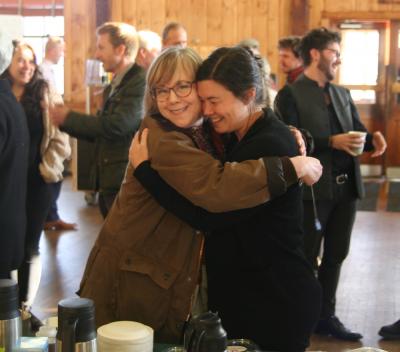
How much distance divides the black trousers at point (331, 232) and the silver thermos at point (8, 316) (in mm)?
2492

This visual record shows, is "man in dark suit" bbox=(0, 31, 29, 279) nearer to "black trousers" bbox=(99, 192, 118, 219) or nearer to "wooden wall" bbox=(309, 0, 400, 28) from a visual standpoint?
"black trousers" bbox=(99, 192, 118, 219)

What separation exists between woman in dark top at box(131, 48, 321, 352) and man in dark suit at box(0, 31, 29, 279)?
0.92 meters

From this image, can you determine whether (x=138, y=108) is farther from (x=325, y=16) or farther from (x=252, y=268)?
(x=325, y=16)

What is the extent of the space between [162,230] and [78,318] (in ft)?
2.22

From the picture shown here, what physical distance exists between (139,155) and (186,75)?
0.86ft

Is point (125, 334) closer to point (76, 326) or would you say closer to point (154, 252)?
point (76, 326)

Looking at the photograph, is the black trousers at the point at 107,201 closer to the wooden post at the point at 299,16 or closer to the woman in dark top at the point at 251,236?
the woman in dark top at the point at 251,236

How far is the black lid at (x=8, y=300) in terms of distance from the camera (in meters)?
1.45

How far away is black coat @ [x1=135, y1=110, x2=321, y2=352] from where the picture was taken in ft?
6.63

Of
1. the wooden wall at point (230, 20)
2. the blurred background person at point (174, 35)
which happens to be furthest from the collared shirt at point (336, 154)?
the wooden wall at point (230, 20)

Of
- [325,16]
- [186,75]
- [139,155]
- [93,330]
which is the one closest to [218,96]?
[186,75]

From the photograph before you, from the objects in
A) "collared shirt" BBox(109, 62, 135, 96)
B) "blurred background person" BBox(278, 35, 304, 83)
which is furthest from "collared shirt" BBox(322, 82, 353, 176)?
"blurred background person" BBox(278, 35, 304, 83)

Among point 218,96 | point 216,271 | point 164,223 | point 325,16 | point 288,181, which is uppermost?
point 325,16

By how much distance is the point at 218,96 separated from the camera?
2027 mm
